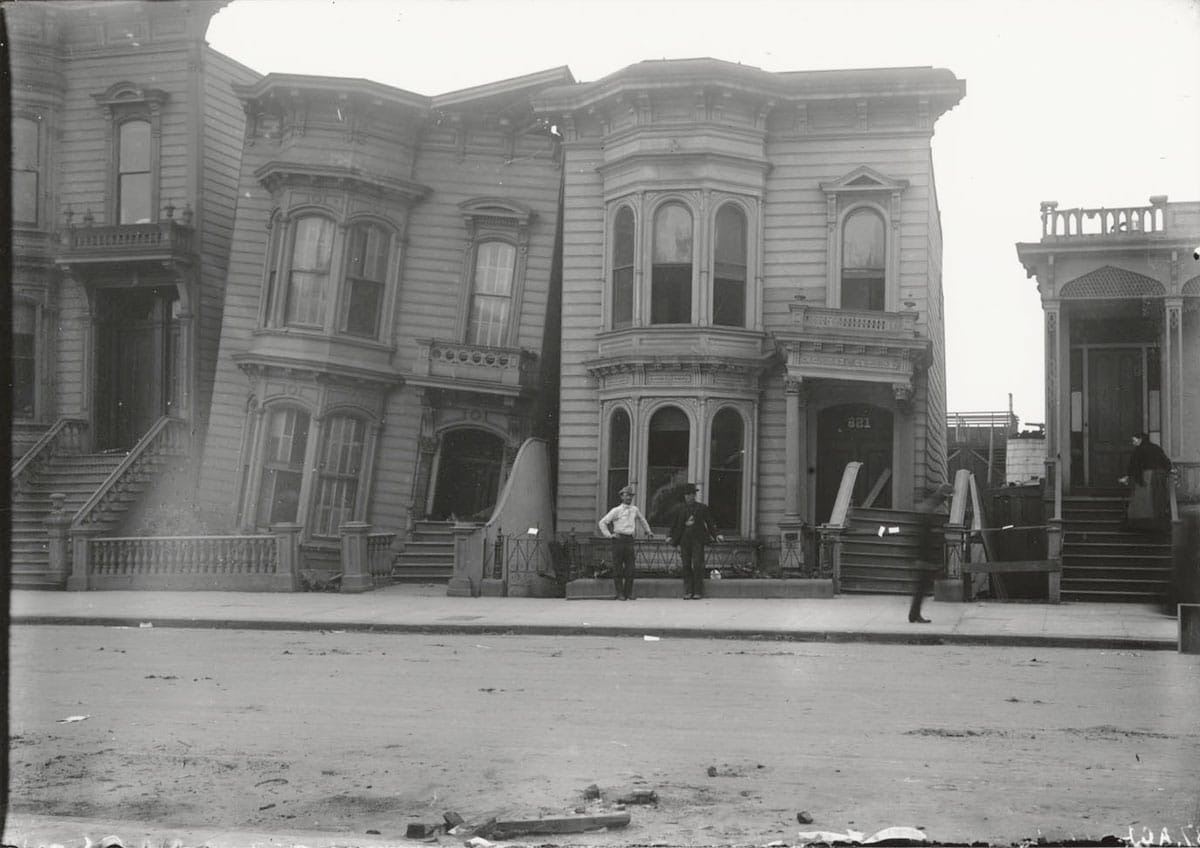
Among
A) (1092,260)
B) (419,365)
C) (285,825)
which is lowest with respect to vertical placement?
(285,825)

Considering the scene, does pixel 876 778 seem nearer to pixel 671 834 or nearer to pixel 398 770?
pixel 671 834

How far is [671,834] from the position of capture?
614 centimetres

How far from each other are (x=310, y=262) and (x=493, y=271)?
366cm

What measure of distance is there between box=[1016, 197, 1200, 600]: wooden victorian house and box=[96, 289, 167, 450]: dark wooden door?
17328mm

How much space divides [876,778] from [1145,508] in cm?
1584

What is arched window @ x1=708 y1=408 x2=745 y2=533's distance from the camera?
24.0 metres

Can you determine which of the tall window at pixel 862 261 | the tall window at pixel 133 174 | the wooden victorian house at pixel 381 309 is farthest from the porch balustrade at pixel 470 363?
the tall window at pixel 133 174

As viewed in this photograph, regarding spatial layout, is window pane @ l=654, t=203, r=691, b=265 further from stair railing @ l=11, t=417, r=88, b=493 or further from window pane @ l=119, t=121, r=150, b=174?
stair railing @ l=11, t=417, r=88, b=493

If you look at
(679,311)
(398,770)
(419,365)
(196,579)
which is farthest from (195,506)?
(398,770)

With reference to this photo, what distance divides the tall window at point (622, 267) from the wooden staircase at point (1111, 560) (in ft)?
28.5

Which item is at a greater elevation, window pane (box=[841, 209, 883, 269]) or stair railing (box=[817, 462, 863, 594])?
window pane (box=[841, 209, 883, 269])

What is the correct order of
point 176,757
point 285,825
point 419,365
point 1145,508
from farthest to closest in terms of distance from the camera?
1. point 419,365
2. point 1145,508
3. point 176,757
4. point 285,825

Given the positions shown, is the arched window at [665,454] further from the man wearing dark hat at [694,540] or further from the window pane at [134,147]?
the window pane at [134,147]

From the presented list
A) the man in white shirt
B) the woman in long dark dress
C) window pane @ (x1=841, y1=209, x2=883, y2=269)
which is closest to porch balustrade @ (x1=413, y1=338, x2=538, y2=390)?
window pane @ (x1=841, y1=209, x2=883, y2=269)
